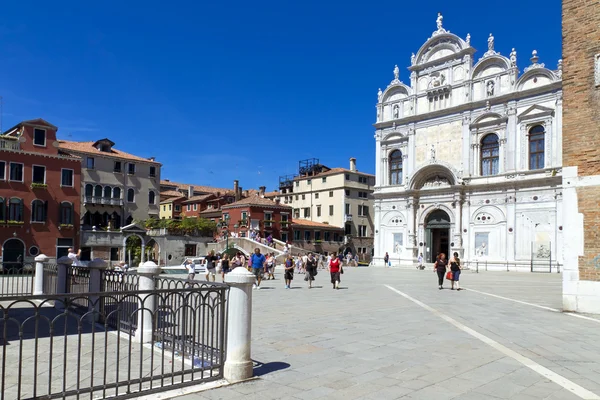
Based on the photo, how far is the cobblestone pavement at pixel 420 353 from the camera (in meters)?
5.68

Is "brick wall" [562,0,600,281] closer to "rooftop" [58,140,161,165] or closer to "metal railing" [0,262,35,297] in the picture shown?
"metal railing" [0,262,35,297]

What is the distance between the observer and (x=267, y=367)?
6.68 m

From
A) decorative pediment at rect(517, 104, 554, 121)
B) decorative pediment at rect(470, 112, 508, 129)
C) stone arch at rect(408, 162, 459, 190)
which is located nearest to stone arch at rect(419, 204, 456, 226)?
stone arch at rect(408, 162, 459, 190)

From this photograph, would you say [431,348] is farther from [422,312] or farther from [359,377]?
[422,312]

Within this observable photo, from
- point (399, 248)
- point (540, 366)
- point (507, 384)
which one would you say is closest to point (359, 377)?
point (507, 384)

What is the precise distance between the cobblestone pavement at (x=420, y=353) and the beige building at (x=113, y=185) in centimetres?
3843

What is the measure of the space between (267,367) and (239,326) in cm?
98

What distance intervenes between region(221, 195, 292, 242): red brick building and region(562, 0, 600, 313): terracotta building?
1708 inches

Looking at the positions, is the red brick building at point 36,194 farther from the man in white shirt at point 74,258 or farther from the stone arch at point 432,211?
the stone arch at point 432,211

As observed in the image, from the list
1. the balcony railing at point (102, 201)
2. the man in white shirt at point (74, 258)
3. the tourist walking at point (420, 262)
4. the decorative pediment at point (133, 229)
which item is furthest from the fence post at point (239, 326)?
the balcony railing at point (102, 201)

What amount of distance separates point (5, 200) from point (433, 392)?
129ft

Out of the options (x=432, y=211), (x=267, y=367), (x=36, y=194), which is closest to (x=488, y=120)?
(x=432, y=211)

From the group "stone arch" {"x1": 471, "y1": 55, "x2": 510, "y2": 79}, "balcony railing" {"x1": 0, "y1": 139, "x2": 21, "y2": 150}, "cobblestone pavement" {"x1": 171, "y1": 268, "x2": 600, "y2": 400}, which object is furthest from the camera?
"stone arch" {"x1": 471, "y1": 55, "x2": 510, "y2": 79}

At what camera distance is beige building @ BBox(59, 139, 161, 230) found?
1826 inches
